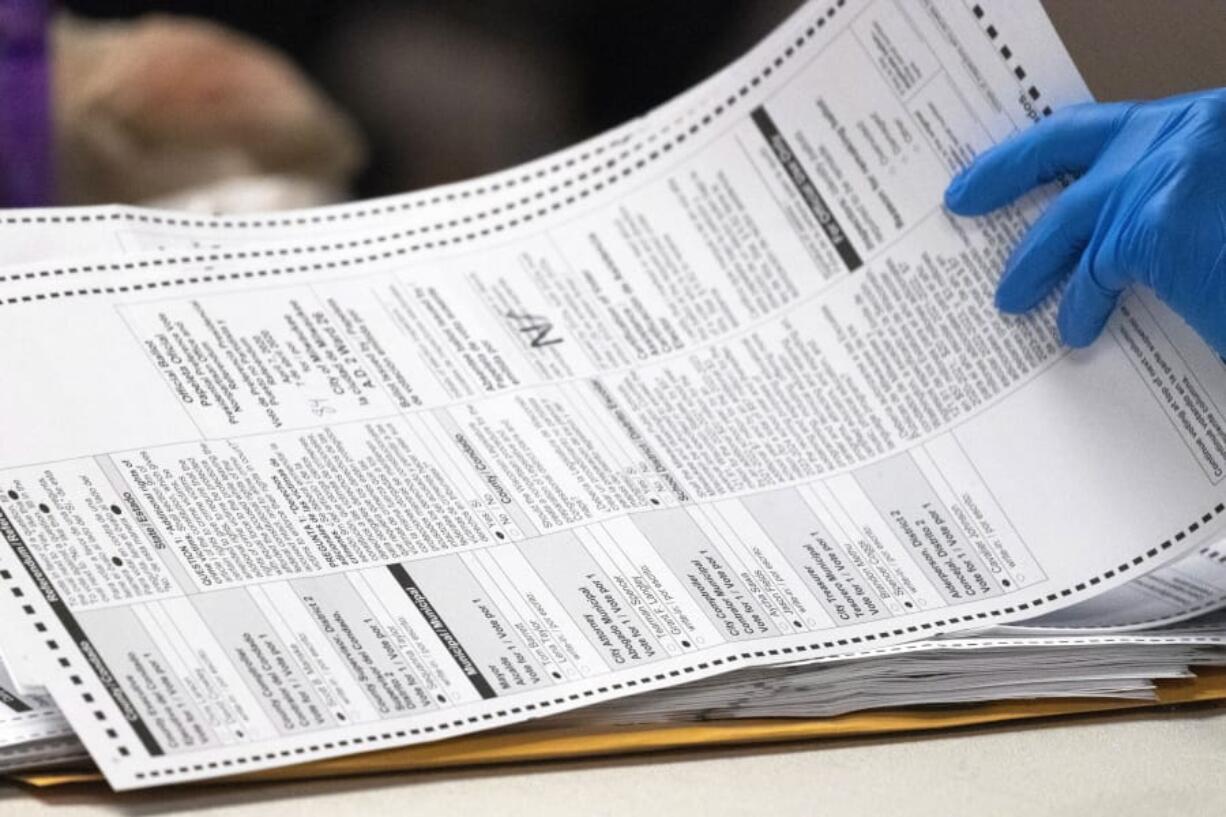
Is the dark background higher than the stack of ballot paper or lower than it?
higher

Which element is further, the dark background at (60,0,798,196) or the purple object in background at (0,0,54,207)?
the dark background at (60,0,798,196)

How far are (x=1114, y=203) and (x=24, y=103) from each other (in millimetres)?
621

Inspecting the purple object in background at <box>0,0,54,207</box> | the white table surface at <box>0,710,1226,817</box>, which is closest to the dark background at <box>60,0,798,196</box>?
the purple object in background at <box>0,0,54,207</box>

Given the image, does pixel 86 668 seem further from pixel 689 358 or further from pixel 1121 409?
pixel 1121 409

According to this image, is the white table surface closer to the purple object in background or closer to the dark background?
the purple object in background

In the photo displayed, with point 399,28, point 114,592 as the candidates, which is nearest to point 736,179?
point 114,592

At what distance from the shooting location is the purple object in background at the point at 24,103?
2.67 feet

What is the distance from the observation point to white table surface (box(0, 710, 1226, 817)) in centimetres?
43

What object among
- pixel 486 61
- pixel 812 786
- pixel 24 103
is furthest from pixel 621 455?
pixel 486 61

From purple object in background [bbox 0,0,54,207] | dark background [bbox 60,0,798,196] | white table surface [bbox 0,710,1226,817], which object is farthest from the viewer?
dark background [bbox 60,0,798,196]

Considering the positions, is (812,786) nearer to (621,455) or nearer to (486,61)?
(621,455)

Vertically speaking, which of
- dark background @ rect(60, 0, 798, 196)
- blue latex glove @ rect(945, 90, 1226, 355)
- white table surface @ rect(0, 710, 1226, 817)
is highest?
dark background @ rect(60, 0, 798, 196)

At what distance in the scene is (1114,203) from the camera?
0.55 metres

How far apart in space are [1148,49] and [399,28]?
85 cm
